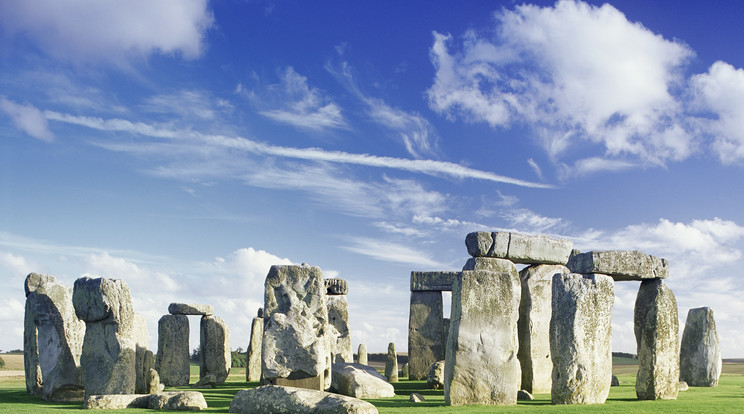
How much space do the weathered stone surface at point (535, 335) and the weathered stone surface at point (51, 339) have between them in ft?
29.2

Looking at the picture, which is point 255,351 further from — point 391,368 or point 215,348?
point 391,368

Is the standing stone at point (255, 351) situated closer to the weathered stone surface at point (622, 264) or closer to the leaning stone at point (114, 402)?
the leaning stone at point (114, 402)

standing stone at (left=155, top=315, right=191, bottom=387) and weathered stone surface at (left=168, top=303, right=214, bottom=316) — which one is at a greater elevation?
weathered stone surface at (left=168, top=303, right=214, bottom=316)

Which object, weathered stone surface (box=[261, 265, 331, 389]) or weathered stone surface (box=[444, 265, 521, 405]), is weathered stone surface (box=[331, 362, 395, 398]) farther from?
weathered stone surface (box=[444, 265, 521, 405])

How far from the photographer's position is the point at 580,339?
34.3 feet

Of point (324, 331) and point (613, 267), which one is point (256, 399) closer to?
point (324, 331)

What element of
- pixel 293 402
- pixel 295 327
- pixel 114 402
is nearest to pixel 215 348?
pixel 295 327

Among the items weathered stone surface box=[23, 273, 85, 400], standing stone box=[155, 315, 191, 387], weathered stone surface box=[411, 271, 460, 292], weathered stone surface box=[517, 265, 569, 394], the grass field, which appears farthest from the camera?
weathered stone surface box=[411, 271, 460, 292]

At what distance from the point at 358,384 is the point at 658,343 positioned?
516 centimetres

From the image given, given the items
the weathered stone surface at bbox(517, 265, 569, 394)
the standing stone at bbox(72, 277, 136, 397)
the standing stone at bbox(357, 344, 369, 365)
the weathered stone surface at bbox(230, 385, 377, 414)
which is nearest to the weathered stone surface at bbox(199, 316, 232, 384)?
the standing stone at bbox(357, 344, 369, 365)

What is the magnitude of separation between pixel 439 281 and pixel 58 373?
10391mm

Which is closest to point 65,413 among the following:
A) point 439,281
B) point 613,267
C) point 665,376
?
point 613,267

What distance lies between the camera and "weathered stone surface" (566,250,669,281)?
1105 centimetres

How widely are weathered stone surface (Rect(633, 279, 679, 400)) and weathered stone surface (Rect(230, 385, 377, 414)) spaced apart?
530cm
